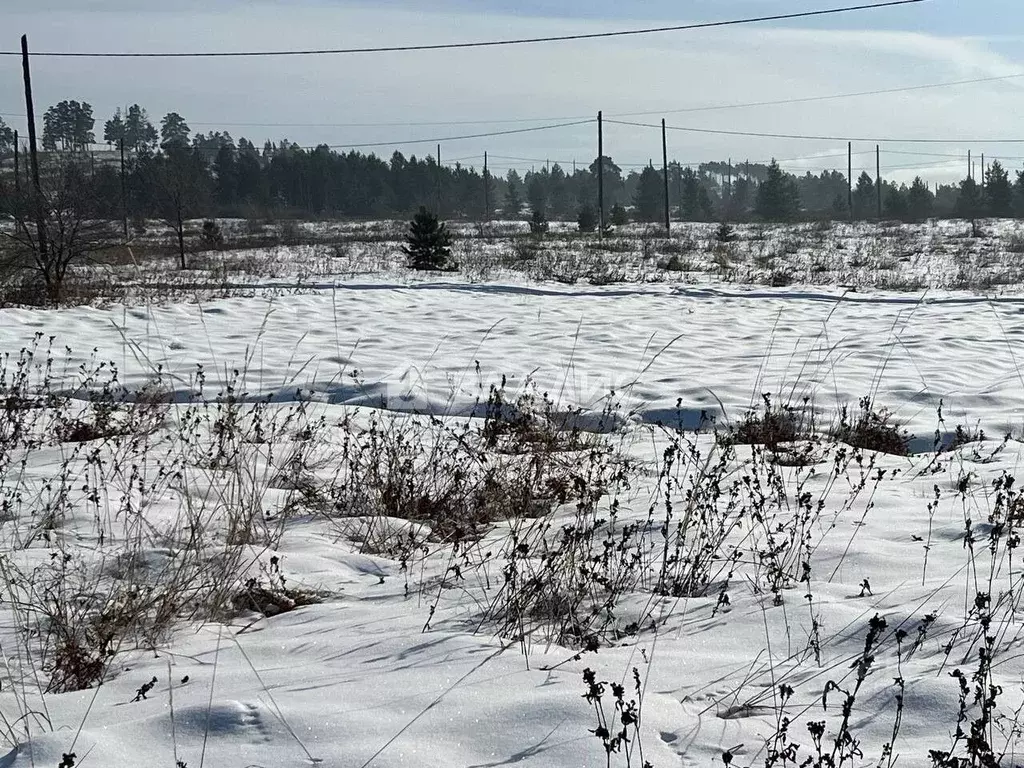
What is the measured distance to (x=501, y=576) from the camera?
129 inches

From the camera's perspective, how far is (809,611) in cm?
283

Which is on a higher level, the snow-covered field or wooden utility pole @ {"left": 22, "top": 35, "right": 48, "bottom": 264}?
wooden utility pole @ {"left": 22, "top": 35, "right": 48, "bottom": 264}

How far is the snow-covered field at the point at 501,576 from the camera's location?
2.06 m

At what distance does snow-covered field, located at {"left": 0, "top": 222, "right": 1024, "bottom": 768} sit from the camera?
6.75 feet

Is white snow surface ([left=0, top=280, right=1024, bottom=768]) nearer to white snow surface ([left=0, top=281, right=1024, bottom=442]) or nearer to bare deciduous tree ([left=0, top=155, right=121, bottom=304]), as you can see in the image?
white snow surface ([left=0, top=281, right=1024, bottom=442])

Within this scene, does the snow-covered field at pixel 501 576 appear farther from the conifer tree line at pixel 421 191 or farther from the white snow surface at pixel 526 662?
the conifer tree line at pixel 421 191

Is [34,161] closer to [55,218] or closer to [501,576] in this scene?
[55,218]

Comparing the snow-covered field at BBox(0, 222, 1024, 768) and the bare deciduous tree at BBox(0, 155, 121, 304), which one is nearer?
the snow-covered field at BBox(0, 222, 1024, 768)

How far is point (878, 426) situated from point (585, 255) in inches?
703

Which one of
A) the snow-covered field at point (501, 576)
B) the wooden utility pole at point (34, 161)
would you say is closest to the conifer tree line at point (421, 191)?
the wooden utility pole at point (34, 161)

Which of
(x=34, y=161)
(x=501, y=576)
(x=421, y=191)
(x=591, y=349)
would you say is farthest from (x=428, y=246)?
A: (x=421, y=191)

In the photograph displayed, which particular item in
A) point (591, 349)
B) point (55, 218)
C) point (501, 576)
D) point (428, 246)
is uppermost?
point (55, 218)

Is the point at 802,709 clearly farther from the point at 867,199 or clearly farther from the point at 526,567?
the point at 867,199

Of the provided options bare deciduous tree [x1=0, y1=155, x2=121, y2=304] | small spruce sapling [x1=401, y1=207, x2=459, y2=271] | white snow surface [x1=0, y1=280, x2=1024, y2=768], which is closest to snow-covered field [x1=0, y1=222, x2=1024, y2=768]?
white snow surface [x1=0, y1=280, x2=1024, y2=768]
